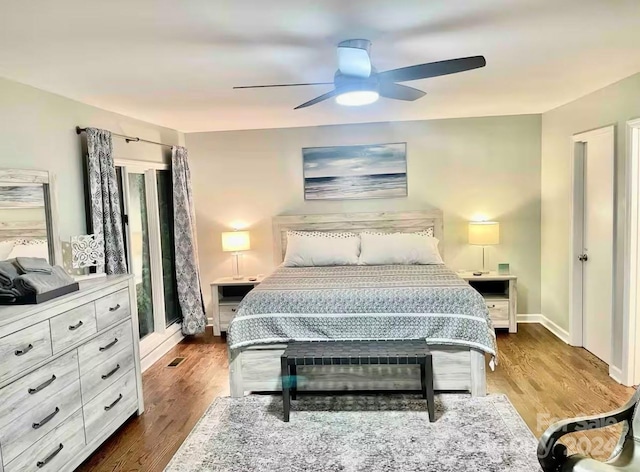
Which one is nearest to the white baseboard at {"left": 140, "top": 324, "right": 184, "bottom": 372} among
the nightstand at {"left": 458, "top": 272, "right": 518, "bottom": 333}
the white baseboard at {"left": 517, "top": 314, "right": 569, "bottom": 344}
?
the nightstand at {"left": 458, "top": 272, "right": 518, "bottom": 333}

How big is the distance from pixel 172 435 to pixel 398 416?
58.1 inches

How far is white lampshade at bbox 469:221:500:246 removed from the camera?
486 centimetres

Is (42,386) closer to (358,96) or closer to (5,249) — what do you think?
(5,249)

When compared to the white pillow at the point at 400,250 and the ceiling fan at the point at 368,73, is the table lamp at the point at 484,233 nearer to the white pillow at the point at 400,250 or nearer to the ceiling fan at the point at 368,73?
the white pillow at the point at 400,250

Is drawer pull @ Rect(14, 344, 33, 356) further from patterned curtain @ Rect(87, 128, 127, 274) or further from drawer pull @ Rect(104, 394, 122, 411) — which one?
patterned curtain @ Rect(87, 128, 127, 274)

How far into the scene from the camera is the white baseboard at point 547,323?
453cm

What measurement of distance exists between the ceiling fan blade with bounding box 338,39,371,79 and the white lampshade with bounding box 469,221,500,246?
2.97m

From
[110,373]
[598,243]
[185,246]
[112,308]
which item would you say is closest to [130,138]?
[185,246]

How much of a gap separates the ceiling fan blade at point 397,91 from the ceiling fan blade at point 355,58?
10.1 inches

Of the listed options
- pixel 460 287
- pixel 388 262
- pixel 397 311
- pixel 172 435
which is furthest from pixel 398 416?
pixel 388 262

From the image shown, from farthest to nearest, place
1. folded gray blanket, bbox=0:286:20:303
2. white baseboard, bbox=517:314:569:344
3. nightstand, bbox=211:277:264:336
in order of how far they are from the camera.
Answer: nightstand, bbox=211:277:264:336 → white baseboard, bbox=517:314:569:344 → folded gray blanket, bbox=0:286:20:303

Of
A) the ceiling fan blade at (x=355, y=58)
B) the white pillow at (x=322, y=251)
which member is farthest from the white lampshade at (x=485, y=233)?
the ceiling fan blade at (x=355, y=58)

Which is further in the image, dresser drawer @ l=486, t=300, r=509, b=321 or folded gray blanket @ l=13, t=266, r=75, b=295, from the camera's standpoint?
dresser drawer @ l=486, t=300, r=509, b=321

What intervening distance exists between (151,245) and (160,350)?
105 cm
